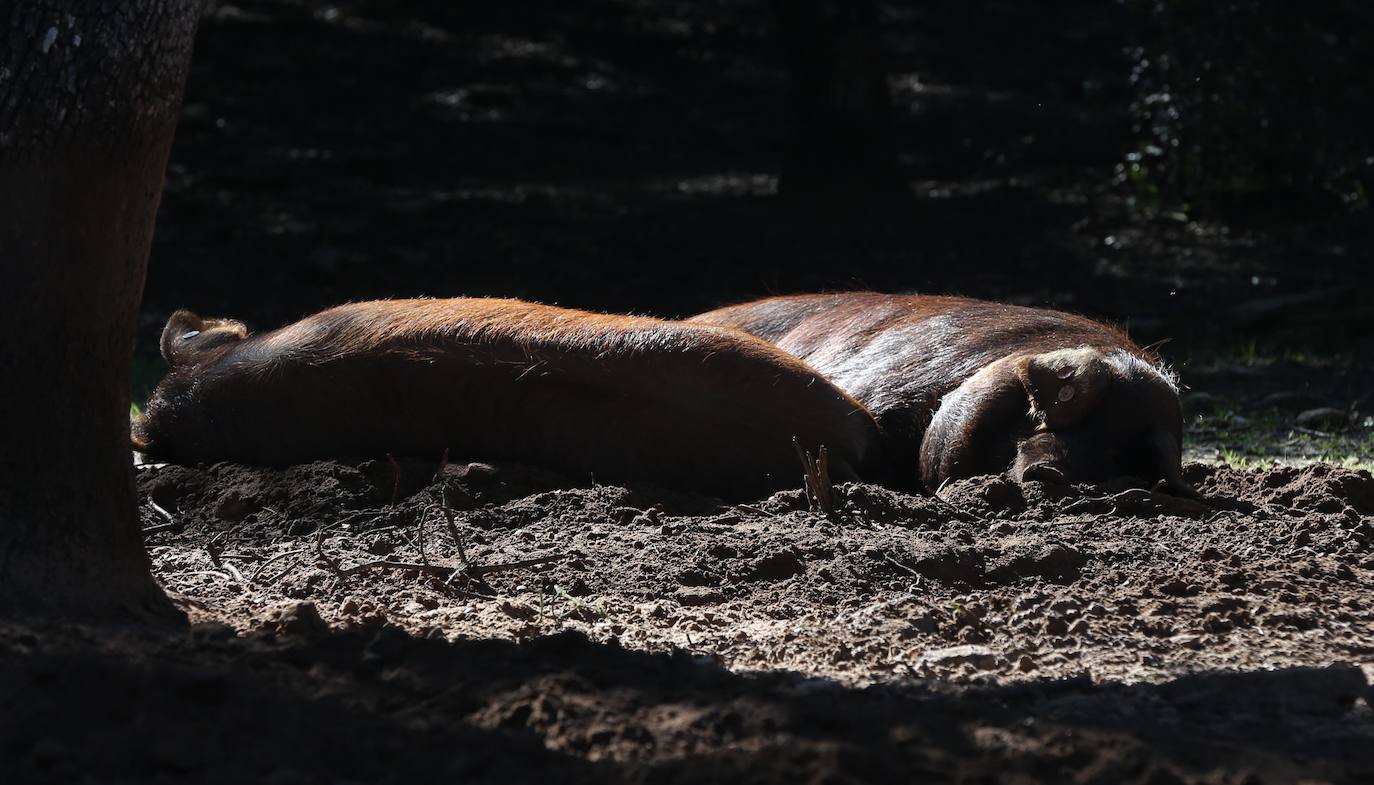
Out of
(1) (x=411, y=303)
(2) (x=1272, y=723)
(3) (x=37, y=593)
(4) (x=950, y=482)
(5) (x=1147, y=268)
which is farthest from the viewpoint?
(5) (x=1147, y=268)

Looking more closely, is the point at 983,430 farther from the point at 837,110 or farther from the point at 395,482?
the point at 837,110

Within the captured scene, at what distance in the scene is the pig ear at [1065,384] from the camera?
4305 mm

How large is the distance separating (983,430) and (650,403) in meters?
0.94

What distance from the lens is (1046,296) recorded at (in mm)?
9414

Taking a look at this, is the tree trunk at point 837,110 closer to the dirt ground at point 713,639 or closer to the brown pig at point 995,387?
the brown pig at point 995,387

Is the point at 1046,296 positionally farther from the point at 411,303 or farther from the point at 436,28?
the point at 436,28

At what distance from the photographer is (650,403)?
177 inches

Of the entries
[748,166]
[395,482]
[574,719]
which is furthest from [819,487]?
[748,166]

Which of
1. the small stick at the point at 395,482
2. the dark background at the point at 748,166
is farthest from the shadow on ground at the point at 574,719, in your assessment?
the dark background at the point at 748,166

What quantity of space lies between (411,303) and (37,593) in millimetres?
2130

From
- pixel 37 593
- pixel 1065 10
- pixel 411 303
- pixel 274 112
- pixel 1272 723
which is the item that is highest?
pixel 1065 10

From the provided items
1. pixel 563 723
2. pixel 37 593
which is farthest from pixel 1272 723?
pixel 37 593

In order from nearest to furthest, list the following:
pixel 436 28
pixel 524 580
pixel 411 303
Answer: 1. pixel 524 580
2. pixel 411 303
3. pixel 436 28

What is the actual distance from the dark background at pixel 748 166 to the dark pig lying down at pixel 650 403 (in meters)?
3.50
